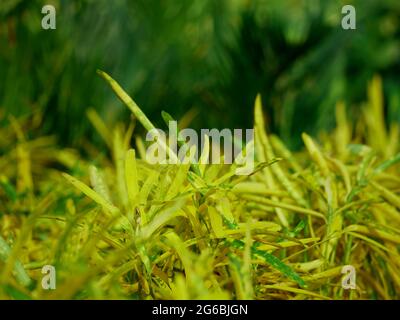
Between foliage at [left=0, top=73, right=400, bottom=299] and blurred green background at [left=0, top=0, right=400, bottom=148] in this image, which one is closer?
foliage at [left=0, top=73, right=400, bottom=299]

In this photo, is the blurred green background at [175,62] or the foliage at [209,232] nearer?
the foliage at [209,232]

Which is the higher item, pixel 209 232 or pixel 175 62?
pixel 175 62

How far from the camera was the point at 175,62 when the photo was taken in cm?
67

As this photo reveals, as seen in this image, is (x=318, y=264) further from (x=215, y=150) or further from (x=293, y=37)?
(x=293, y=37)

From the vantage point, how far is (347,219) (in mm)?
377

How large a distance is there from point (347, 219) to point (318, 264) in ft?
0.20

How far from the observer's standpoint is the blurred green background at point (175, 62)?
60cm

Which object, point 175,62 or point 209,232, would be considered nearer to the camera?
point 209,232

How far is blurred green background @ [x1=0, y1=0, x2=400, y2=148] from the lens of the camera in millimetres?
604

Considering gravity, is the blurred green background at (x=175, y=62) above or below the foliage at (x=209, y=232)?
above

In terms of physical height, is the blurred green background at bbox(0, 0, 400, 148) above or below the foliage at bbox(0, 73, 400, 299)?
above
